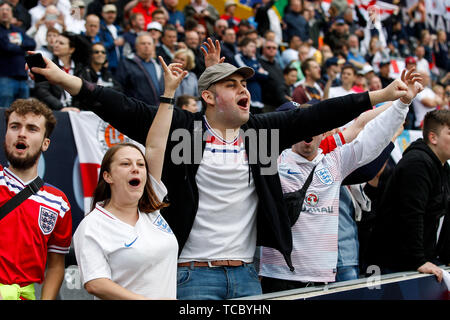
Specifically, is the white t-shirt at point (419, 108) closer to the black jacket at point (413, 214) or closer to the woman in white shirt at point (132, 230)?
the black jacket at point (413, 214)

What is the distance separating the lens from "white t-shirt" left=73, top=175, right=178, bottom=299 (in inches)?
108

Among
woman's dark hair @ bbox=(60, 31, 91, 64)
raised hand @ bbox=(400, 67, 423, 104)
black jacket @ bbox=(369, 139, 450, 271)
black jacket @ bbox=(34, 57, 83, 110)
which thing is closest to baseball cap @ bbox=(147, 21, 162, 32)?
woman's dark hair @ bbox=(60, 31, 91, 64)

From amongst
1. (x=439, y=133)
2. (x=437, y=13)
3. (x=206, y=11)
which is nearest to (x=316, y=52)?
(x=206, y=11)

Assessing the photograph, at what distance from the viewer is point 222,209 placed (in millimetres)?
3320

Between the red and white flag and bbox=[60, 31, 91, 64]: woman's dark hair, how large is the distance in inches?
58.7

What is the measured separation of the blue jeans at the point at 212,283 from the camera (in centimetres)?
321

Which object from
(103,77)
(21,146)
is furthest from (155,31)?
(21,146)

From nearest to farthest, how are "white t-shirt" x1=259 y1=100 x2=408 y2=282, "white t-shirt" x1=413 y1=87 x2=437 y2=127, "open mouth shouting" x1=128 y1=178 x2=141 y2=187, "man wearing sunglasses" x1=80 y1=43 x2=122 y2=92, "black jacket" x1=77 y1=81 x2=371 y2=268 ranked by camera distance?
1. "open mouth shouting" x1=128 y1=178 x2=141 y2=187
2. "black jacket" x1=77 y1=81 x2=371 y2=268
3. "white t-shirt" x1=259 y1=100 x2=408 y2=282
4. "man wearing sunglasses" x1=80 y1=43 x2=122 y2=92
5. "white t-shirt" x1=413 y1=87 x2=437 y2=127

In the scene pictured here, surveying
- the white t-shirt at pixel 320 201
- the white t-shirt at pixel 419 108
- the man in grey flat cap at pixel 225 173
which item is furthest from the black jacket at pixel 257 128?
the white t-shirt at pixel 419 108

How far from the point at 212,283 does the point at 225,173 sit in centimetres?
62

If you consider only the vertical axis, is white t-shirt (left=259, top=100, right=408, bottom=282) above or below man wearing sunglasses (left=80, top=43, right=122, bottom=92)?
below

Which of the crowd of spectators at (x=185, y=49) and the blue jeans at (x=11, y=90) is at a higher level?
the crowd of spectators at (x=185, y=49)

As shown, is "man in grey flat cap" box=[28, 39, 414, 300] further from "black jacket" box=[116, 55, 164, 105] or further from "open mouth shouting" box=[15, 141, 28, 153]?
"black jacket" box=[116, 55, 164, 105]

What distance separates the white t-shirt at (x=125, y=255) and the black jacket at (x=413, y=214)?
211 cm
